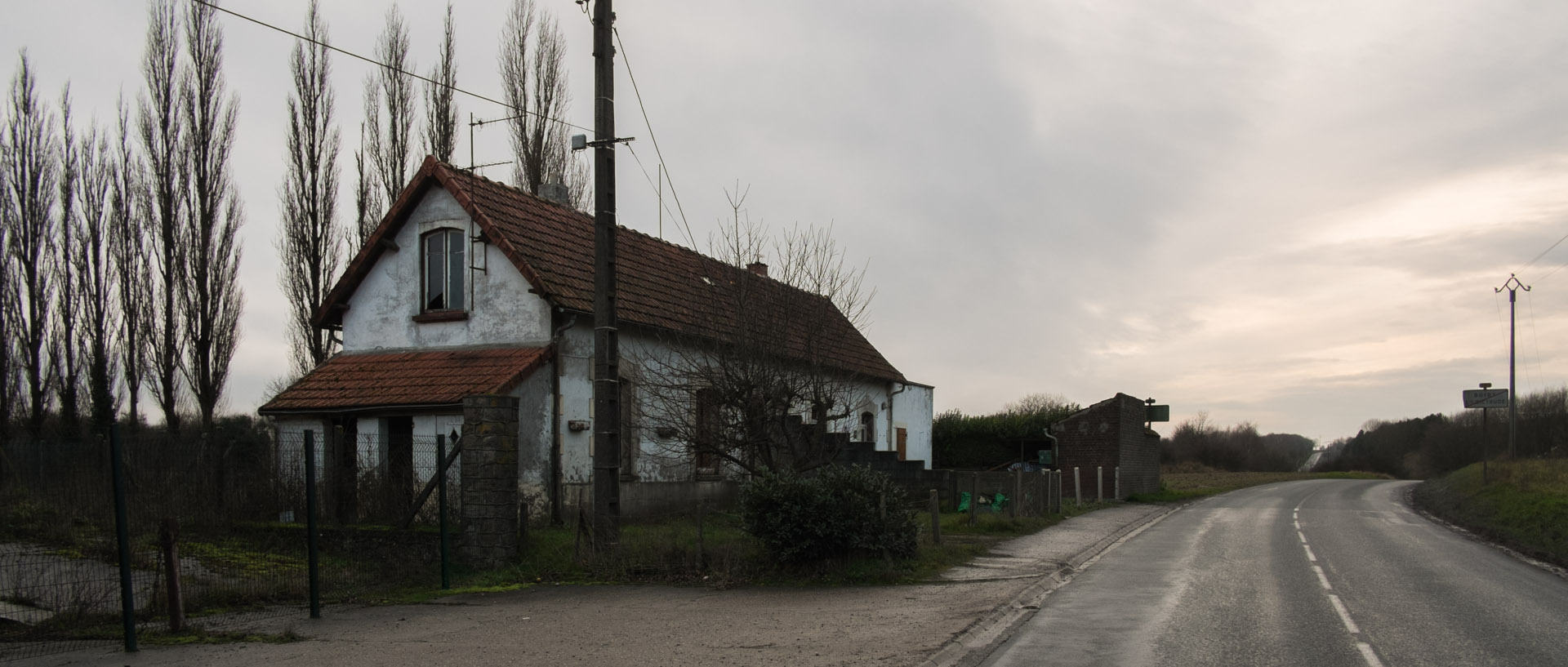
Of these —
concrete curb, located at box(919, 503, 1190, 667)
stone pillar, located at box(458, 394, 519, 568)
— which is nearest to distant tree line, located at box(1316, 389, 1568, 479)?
concrete curb, located at box(919, 503, 1190, 667)

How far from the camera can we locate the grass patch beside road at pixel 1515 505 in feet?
62.4

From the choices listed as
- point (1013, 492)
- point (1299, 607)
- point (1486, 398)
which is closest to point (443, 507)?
point (1299, 607)

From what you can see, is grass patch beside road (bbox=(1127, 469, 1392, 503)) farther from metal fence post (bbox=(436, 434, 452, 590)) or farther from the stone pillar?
metal fence post (bbox=(436, 434, 452, 590))

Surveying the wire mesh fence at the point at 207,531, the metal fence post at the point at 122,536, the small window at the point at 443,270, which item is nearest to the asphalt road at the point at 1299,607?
the metal fence post at the point at 122,536

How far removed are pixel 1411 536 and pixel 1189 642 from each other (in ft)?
47.5

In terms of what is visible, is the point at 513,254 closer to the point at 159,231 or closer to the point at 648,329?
the point at 648,329

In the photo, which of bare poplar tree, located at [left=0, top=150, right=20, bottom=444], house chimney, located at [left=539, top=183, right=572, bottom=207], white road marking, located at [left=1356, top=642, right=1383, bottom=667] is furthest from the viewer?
bare poplar tree, located at [left=0, top=150, right=20, bottom=444]

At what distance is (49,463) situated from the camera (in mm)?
13148

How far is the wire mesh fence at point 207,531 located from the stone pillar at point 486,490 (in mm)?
405

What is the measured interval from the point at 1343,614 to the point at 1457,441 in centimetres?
6350

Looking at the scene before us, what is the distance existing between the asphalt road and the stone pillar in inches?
266

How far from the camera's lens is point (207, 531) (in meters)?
14.9

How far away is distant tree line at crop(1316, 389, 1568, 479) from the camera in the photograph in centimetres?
5384

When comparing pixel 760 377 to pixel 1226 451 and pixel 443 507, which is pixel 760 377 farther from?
pixel 1226 451
